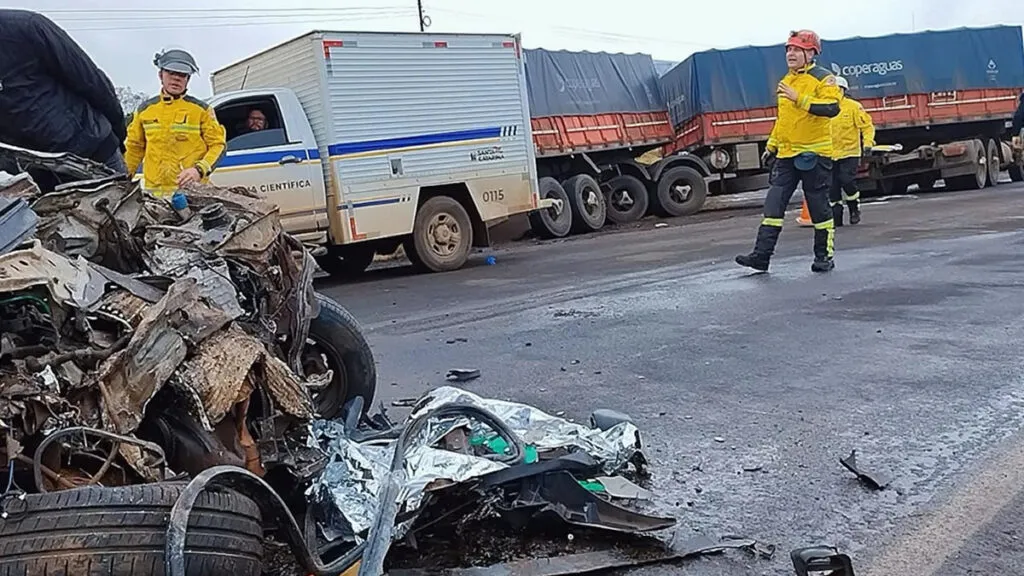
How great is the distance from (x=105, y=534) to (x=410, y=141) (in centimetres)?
850

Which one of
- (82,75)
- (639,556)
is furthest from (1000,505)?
(82,75)

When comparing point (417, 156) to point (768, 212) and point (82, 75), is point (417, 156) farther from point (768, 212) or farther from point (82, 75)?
point (82, 75)

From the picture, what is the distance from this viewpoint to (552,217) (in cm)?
1491

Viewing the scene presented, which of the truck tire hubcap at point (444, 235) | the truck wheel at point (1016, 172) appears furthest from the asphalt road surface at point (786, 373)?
the truck wheel at point (1016, 172)

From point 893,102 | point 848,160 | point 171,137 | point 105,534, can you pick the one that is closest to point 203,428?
point 105,534

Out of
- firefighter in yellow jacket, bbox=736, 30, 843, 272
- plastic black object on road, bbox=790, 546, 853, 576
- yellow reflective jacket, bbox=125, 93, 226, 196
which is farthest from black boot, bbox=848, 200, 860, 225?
plastic black object on road, bbox=790, 546, 853, 576

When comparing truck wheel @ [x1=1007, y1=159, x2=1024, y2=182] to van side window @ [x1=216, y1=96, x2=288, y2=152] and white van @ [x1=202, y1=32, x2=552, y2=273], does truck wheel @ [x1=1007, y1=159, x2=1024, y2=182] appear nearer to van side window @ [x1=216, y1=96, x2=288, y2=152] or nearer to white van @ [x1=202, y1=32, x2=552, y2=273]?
white van @ [x1=202, y1=32, x2=552, y2=273]

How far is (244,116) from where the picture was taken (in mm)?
9477

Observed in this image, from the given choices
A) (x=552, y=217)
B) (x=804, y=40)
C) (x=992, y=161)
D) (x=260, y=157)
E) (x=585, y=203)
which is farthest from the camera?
(x=992, y=161)

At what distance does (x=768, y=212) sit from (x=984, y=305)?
2147mm

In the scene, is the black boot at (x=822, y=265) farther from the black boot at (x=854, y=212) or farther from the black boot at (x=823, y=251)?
the black boot at (x=854, y=212)

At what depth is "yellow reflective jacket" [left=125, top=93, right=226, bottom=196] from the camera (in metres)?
6.00

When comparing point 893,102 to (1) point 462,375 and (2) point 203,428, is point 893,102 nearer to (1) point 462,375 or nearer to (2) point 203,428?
(1) point 462,375

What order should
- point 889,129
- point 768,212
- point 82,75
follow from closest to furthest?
point 82,75 → point 768,212 → point 889,129
